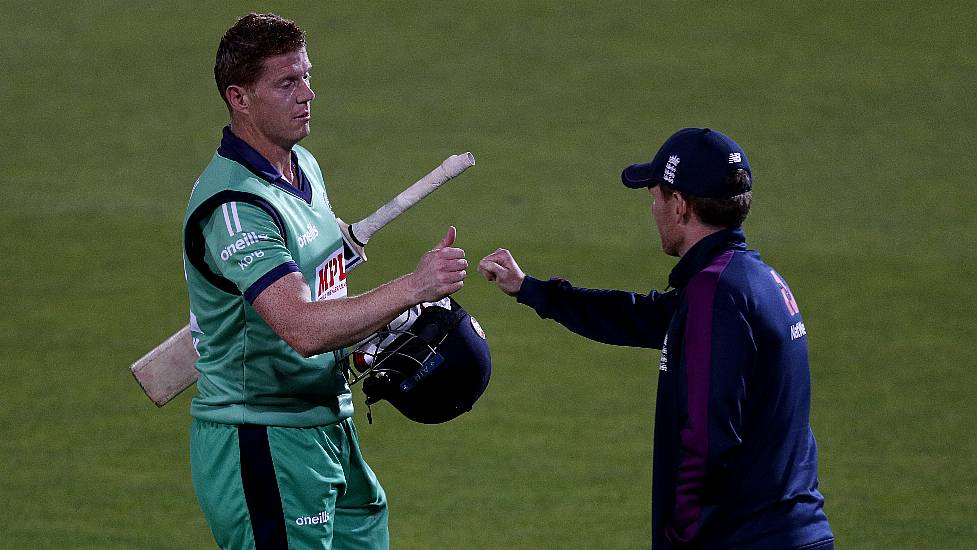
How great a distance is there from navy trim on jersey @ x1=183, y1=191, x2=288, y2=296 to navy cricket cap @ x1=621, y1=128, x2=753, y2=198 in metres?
1.04

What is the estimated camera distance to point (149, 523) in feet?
21.9

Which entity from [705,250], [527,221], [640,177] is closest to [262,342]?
[640,177]

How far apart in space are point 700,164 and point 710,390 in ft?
2.06

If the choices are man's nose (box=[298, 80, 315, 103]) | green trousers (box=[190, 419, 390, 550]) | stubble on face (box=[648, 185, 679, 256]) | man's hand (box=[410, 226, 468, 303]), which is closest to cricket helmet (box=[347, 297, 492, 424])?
green trousers (box=[190, 419, 390, 550])

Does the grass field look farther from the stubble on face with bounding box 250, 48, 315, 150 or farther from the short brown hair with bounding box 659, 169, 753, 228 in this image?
the short brown hair with bounding box 659, 169, 753, 228

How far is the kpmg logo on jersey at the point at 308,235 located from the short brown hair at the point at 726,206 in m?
1.09

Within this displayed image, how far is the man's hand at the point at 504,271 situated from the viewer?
468 centimetres

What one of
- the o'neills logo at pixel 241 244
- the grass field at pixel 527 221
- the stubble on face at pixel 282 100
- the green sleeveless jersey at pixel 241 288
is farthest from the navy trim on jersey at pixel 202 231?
the grass field at pixel 527 221

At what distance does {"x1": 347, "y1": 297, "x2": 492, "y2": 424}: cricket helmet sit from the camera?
176 inches

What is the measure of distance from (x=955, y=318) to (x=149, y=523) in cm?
534

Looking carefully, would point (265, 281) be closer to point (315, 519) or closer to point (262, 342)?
point (262, 342)

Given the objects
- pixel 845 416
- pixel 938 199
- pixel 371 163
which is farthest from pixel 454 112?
pixel 845 416

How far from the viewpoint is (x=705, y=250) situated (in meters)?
3.87

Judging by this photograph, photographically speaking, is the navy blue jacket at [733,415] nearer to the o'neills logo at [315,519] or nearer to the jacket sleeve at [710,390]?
the jacket sleeve at [710,390]
